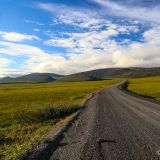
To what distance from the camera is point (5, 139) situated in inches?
695

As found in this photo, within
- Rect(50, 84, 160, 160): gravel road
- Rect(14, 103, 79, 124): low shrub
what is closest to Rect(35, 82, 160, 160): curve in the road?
Rect(50, 84, 160, 160): gravel road

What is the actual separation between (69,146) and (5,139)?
587cm

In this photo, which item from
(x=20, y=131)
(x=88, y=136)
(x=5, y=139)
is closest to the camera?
(x=88, y=136)

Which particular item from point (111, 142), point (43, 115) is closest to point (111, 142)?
point (111, 142)

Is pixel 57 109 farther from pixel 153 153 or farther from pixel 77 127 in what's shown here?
pixel 153 153

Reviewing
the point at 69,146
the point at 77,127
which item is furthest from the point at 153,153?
the point at 77,127

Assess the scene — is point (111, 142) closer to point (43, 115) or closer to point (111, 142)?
point (111, 142)

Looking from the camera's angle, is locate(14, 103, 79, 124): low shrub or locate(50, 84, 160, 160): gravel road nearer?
locate(50, 84, 160, 160): gravel road

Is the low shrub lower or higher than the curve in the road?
lower

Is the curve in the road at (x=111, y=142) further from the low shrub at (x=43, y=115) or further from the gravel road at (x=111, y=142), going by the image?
the low shrub at (x=43, y=115)

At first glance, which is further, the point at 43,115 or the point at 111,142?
the point at 43,115

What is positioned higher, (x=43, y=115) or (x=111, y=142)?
(x=111, y=142)

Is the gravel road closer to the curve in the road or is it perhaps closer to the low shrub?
the curve in the road

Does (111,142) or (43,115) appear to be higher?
(111,142)
